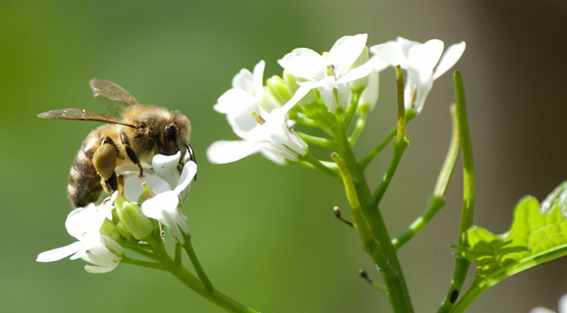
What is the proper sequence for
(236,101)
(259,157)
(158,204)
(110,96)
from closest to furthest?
(158,204)
(236,101)
(110,96)
(259,157)

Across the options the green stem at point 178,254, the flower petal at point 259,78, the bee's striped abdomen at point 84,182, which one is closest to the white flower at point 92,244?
the green stem at point 178,254

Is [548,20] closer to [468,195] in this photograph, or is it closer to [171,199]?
[468,195]

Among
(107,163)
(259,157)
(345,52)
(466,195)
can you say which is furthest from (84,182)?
(259,157)

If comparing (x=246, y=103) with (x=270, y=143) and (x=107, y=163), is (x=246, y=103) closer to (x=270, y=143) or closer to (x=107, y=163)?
(x=270, y=143)

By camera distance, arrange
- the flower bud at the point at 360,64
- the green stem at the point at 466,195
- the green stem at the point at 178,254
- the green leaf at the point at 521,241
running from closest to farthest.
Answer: the green leaf at the point at 521,241 → the green stem at the point at 466,195 → the green stem at the point at 178,254 → the flower bud at the point at 360,64

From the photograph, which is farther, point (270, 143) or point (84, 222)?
point (270, 143)

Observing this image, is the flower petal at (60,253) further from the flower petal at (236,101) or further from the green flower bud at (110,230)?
the flower petal at (236,101)

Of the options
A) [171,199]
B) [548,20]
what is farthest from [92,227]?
[548,20]

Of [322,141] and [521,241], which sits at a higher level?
[322,141]
